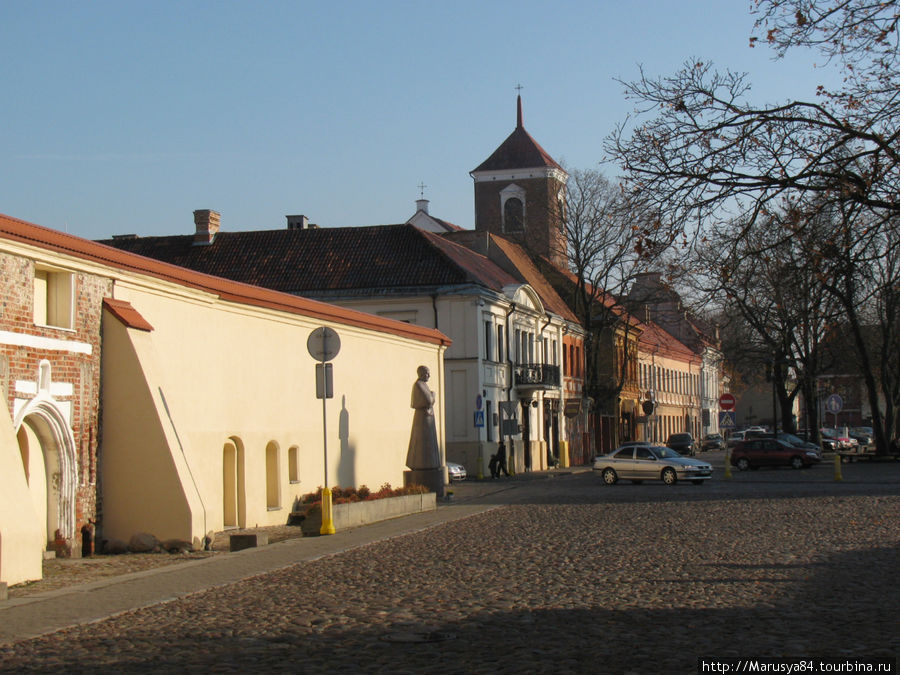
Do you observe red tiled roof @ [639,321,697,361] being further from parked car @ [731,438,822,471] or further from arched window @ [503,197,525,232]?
parked car @ [731,438,822,471]

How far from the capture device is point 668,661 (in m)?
8.12

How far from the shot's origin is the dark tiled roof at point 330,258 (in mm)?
49062

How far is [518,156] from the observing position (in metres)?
87.6

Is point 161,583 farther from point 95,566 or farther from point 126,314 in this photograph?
point 126,314

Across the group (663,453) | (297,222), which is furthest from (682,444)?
(663,453)

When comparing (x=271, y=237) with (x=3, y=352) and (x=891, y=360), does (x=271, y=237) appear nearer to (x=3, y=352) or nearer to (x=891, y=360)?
(x=891, y=360)

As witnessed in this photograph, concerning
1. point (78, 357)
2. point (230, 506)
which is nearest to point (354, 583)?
point (78, 357)

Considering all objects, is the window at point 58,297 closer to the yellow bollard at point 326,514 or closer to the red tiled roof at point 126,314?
the red tiled roof at point 126,314

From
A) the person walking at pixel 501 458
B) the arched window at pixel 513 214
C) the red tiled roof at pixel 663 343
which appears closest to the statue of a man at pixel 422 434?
the person walking at pixel 501 458

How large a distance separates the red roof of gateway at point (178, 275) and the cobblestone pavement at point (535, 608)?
5460 mm

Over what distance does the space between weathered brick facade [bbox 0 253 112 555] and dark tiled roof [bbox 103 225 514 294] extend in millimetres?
31408

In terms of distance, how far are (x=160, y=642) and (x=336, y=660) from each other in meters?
1.77

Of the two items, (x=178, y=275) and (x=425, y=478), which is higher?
(x=178, y=275)

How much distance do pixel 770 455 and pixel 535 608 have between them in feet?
135
